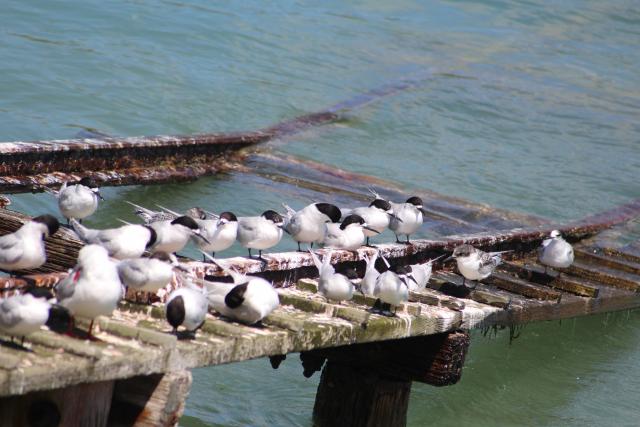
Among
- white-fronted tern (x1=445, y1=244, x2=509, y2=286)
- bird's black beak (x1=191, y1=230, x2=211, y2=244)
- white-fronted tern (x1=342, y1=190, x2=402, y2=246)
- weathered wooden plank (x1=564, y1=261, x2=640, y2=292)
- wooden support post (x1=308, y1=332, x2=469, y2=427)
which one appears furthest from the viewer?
weathered wooden plank (x1=564, y1=261, x2=640, y2=292)

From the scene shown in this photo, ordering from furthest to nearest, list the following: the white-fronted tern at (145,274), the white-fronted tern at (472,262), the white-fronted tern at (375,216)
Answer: the white-fronted tern at (375,216) < the white-fronted tern at (472,262) < the white-fronted tern at (145,274)

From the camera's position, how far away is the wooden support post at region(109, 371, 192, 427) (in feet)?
15.6

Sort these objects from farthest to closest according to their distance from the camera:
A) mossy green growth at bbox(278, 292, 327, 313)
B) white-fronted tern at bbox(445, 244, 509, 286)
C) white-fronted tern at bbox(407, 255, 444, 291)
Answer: white-fronted tern at bbox(445, 244, 509, 286) < white-fronted tern at bbox(407, 255, 444, 291) < mossy green growth at bbox(278, 292, 327, 313)

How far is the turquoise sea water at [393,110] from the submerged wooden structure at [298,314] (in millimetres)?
529

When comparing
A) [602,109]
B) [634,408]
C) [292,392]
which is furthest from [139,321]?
[602,109]

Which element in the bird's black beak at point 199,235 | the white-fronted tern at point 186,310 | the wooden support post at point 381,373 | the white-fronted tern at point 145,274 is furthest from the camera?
the wooden support post at point 381,373

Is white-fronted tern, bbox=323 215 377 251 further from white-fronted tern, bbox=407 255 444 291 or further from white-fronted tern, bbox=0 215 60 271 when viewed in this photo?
white-fronted tern, bbox=0 215 60 271

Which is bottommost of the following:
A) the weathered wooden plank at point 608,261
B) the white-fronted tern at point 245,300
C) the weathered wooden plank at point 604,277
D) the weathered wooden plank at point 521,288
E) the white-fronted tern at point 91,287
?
the weathered wooden plank at point 608,261

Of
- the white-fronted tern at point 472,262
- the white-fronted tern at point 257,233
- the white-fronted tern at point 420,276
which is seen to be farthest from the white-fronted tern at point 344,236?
the white-fronted tern at point 472,262

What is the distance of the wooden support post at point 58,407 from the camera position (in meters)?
4.59

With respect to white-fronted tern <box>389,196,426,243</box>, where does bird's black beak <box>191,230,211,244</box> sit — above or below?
above

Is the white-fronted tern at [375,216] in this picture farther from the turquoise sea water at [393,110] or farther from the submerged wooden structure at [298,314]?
the turquoise sea water at [393,110]

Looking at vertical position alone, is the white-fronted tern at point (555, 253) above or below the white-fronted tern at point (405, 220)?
below

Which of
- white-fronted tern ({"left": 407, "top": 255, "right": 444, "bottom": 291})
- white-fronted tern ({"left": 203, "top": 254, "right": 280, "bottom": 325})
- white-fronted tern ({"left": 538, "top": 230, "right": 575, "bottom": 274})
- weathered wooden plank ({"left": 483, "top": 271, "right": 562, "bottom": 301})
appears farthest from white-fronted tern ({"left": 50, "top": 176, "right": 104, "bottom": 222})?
white-fronted tern ({"left": 538, "top": 230, "right": 575, "bottom": 274})
